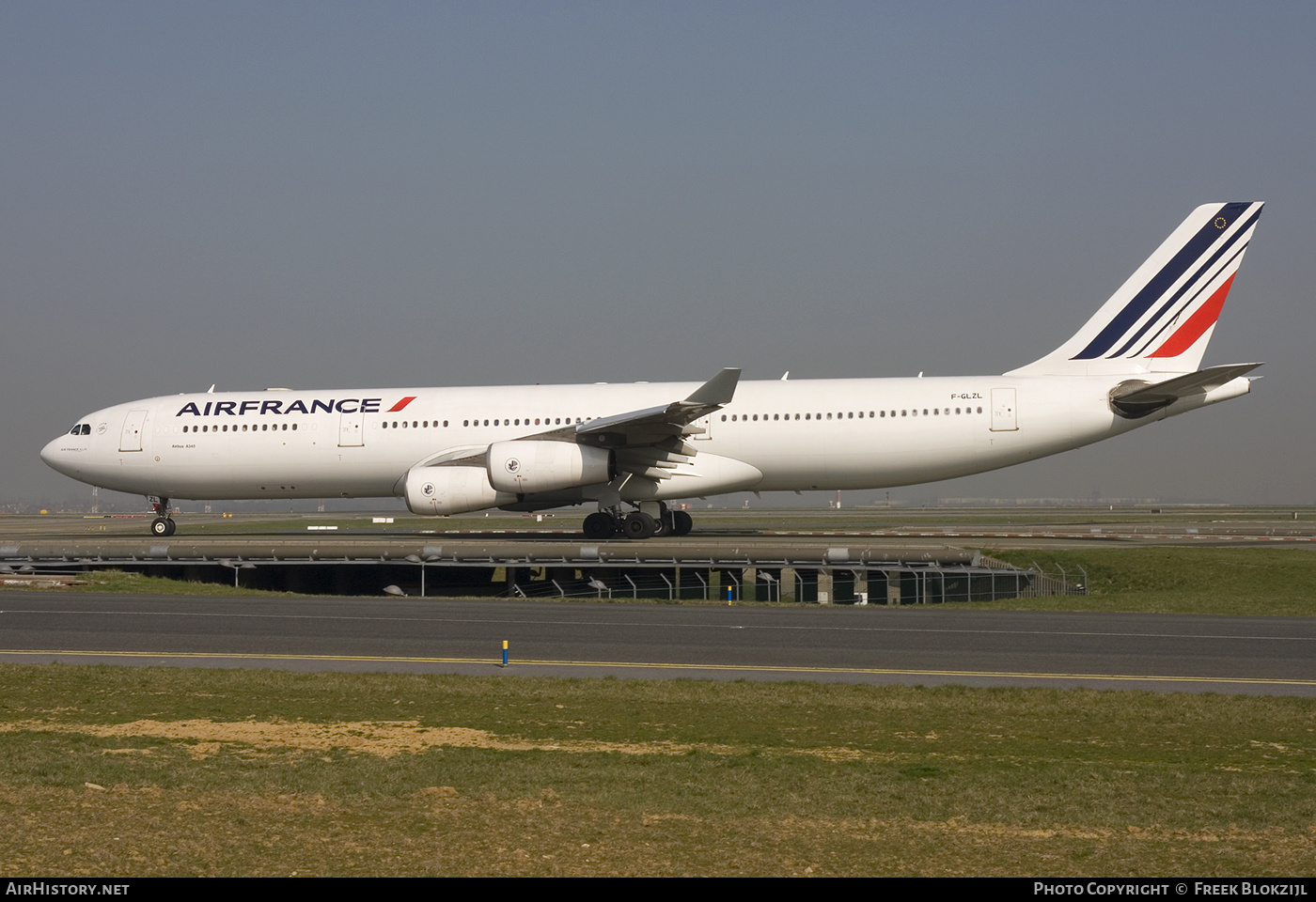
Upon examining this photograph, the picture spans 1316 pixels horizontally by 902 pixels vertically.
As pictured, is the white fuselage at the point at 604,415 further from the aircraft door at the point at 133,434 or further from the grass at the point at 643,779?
the grass at the point at 643,779

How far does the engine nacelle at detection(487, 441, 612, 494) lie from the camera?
27.7 meters

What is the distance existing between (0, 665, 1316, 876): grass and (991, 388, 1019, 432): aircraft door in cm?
1736

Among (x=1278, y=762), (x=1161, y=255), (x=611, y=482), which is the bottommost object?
(x=1278, y=762)

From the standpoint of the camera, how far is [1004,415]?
93.4 feet

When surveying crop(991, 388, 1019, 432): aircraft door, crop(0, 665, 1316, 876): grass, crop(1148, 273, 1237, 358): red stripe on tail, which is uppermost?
crop(1148, 273, 1237, 358): red stripe on tail

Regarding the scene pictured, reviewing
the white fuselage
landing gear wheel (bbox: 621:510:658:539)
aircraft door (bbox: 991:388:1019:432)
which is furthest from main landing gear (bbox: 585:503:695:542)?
aircraft door (bbox: 991:388:1019:432)

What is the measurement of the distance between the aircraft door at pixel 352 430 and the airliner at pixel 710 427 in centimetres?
3

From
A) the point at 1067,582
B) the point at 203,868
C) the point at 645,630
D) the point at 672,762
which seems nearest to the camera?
the point at 203,868

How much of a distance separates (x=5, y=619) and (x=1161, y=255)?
26.7m

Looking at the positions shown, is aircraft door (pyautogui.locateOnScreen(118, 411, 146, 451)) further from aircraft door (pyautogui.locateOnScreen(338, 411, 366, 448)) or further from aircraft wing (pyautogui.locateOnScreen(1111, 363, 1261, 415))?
aircraft wing (pyautogui.locateOnScreen(1111, 363, 1261, 415))

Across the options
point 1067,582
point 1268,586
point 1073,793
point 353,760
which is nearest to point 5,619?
point 353,760

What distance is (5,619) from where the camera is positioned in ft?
→ 58.9

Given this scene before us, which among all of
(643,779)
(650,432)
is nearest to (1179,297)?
(650,432)

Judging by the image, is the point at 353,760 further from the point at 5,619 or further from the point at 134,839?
the point at 5,619
